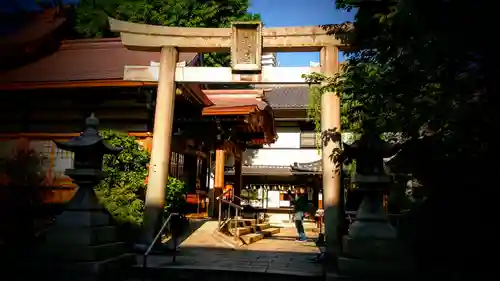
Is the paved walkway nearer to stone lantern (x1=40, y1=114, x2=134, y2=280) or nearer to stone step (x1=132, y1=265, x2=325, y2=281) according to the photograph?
stone step (x1=132, y1=265, x2=325, y2=281)

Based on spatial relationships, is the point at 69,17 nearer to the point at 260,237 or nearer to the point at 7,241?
the point at 260,237

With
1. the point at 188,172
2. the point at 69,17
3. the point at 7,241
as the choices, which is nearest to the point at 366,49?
the point at 7,241

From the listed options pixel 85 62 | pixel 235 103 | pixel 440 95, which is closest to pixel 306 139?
pixel 235 103

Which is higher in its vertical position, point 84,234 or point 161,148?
point 161,148

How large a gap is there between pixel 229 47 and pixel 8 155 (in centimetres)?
585

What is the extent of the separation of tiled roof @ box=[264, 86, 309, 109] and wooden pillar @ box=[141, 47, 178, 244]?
44.9 ft

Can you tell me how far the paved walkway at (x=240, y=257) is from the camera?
7.28m

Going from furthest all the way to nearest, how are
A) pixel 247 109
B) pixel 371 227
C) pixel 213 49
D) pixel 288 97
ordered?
pixel 288 97
pixel 247 109
pixel 213 49
pixel 371 227

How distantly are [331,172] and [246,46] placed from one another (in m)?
3.58

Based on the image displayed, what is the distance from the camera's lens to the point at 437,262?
5.23m

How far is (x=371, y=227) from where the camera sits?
5926 millimetres

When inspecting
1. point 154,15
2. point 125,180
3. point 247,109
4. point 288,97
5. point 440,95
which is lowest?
point 125,180

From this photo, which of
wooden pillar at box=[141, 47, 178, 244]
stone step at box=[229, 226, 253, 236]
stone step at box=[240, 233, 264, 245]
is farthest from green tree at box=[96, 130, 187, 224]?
stone step at box=[240, 233, 264, 245]

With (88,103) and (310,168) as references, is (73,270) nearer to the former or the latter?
(88,103)
